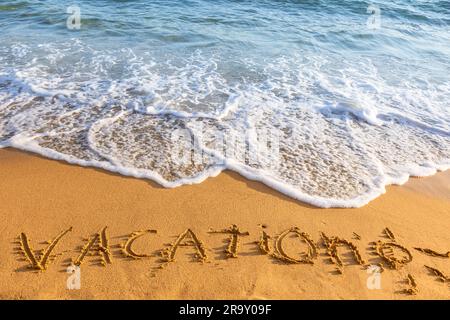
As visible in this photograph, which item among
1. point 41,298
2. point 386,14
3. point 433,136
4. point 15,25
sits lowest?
point 41,298

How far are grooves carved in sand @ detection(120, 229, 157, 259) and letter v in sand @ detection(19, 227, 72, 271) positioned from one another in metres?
0.57

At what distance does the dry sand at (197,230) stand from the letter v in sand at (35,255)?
39mm

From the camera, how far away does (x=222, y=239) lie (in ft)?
10.8

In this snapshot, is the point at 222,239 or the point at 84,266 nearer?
the point at 84,266

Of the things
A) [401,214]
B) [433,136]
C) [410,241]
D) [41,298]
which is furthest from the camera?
[433,136]

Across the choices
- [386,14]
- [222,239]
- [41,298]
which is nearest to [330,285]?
[222,239]

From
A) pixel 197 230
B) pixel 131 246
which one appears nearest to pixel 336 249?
pixel 197 230

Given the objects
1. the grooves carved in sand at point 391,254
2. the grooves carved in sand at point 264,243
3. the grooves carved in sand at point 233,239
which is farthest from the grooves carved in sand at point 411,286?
the grooves carved in sand at point 233,239

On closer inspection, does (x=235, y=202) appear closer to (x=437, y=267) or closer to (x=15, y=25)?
(x=437, y=267)

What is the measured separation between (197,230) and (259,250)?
0.60 m

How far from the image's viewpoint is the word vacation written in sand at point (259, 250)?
3020 millimetres

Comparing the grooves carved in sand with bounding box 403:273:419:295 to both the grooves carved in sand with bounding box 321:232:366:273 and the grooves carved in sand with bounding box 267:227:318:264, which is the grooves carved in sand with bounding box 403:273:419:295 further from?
the grooves carved in sand with bounding box 267:227:318:264

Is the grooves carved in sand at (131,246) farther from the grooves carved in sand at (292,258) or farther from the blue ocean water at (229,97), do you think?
the grooves carved in sand at (292,258)
